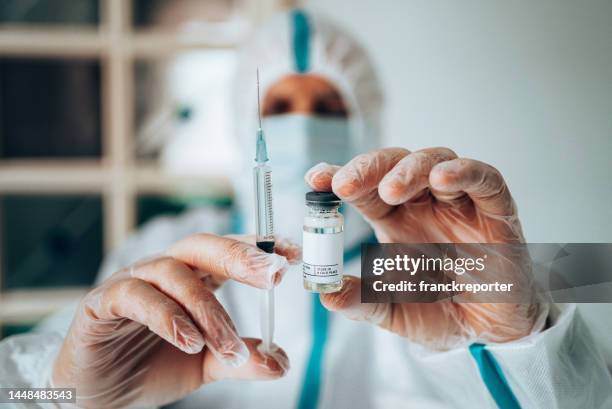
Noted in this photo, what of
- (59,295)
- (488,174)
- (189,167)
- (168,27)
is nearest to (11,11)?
(168,27)

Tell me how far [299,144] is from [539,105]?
1.40ft

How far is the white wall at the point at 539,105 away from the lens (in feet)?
2.22

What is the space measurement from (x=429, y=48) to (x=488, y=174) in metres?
0.42

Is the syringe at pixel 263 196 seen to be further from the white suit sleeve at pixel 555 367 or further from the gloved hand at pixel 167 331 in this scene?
the white suit sleeve at pixel 555 367

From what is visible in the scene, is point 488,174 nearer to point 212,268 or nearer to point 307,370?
point 212,268

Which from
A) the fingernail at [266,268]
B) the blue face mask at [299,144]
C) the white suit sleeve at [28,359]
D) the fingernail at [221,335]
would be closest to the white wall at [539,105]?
the blue face mask at [299,144]

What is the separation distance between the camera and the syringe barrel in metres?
0.62

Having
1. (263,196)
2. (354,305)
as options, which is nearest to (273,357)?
(354,305)

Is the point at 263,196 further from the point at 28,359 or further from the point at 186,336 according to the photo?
the point at 28,359

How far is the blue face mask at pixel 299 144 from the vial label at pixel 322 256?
0.32 m

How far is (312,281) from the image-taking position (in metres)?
0.59

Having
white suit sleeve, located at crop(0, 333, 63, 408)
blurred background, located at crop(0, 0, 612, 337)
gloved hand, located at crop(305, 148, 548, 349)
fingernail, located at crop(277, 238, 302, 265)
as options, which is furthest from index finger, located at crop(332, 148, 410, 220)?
blurred background, located at crop(0, 0, 612, 337)

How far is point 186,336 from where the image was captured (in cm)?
58

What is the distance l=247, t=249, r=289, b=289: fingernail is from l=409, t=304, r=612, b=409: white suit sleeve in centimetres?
32
